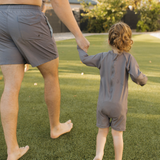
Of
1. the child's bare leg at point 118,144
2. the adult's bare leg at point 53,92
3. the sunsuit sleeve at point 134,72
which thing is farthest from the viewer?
the adult's bare leg at point 53,92

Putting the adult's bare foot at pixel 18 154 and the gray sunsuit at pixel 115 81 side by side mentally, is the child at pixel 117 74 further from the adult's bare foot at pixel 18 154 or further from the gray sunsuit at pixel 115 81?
the adult's bare foot at pixel 18 154

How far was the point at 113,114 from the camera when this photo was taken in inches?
60.3

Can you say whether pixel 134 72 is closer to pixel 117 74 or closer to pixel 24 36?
pixel 117 74

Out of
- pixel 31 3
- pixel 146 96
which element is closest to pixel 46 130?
pixel 31 3

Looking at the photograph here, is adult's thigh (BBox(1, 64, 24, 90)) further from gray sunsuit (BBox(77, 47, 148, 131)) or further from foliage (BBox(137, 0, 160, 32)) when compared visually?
foliage (BBox(137, 0, 160, 32))

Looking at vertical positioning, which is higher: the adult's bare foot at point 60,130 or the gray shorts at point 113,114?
the gray shorts at point 113,114

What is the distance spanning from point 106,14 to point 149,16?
16.4ft

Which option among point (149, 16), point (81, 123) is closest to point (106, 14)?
point (149, 16)

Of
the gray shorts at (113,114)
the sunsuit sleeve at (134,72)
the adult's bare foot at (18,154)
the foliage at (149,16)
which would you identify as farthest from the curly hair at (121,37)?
the foliage at (149,16)

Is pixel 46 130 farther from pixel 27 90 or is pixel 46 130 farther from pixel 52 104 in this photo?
pixel 27 90

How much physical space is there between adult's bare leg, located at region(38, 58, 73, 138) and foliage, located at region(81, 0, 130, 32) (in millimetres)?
18645

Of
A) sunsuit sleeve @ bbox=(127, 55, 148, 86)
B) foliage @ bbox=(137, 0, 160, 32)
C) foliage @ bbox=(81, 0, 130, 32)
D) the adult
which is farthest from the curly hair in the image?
foliage @ bbox=(137, 0, 160, 32)

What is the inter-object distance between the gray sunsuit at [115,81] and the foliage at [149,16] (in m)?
21.1

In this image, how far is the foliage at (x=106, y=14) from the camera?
1953cm
